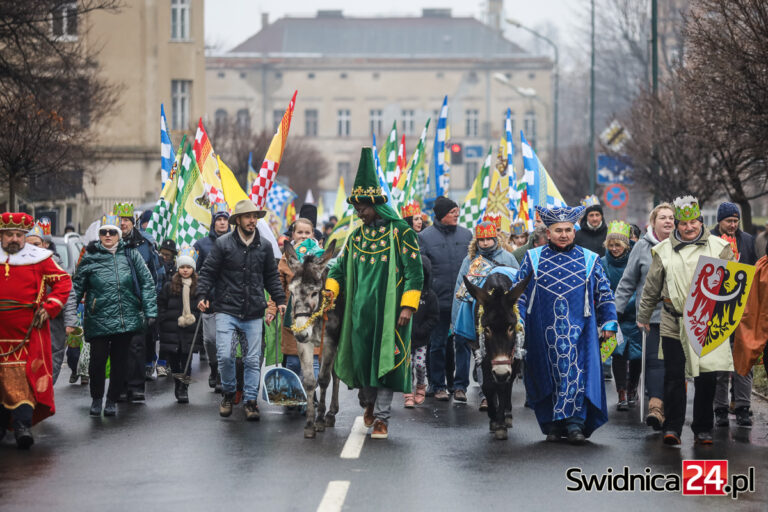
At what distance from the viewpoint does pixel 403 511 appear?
7734 mm

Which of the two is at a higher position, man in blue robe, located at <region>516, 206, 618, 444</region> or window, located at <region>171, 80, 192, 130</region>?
window, located at <region>171, 80, 192, 130</region>

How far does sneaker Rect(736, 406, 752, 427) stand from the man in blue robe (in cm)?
190

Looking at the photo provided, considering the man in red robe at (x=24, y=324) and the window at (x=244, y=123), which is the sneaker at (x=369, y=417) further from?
the window at (x=244, y=123)

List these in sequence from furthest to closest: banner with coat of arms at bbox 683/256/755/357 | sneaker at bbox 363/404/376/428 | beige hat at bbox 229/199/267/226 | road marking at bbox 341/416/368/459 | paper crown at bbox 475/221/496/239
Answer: paper crown at bbox 475/221/496/239, beige hat at bbox 229/199/267/226, sneaker at bbox 363/404/376/428, banner with coat of arms at bbox 683/256/755/357, road marking at bbox 341/416/368/459

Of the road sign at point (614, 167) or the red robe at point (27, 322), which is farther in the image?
the road sign at point (614, 167)

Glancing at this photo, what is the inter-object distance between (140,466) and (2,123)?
13.8 meters

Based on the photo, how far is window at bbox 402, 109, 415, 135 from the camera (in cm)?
9662

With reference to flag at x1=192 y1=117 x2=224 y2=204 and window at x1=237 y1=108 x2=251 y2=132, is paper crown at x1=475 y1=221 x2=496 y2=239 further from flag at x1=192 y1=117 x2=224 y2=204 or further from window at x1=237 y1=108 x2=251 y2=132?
window at x1=237 y1=108 x2=251 y2=132

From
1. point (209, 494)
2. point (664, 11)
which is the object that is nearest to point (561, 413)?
point (209, 494)

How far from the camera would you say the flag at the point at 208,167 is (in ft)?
58.9

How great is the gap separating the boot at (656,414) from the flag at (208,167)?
8.22 m

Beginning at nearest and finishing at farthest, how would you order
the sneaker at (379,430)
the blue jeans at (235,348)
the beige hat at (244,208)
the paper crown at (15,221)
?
the paper crown at (15,221), the sneaker at (379,430), the blue jeans at (235,348), the beige hat at (244,208)

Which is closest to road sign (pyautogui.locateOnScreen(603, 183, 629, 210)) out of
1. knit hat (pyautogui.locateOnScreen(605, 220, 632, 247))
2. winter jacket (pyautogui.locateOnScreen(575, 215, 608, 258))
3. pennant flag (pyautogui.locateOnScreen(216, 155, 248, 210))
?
winter jacket (pyautogui.locateOnScreen(575, 215, 608, 258))

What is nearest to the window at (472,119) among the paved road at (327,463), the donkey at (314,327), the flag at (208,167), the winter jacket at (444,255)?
the flag at (208,167)
